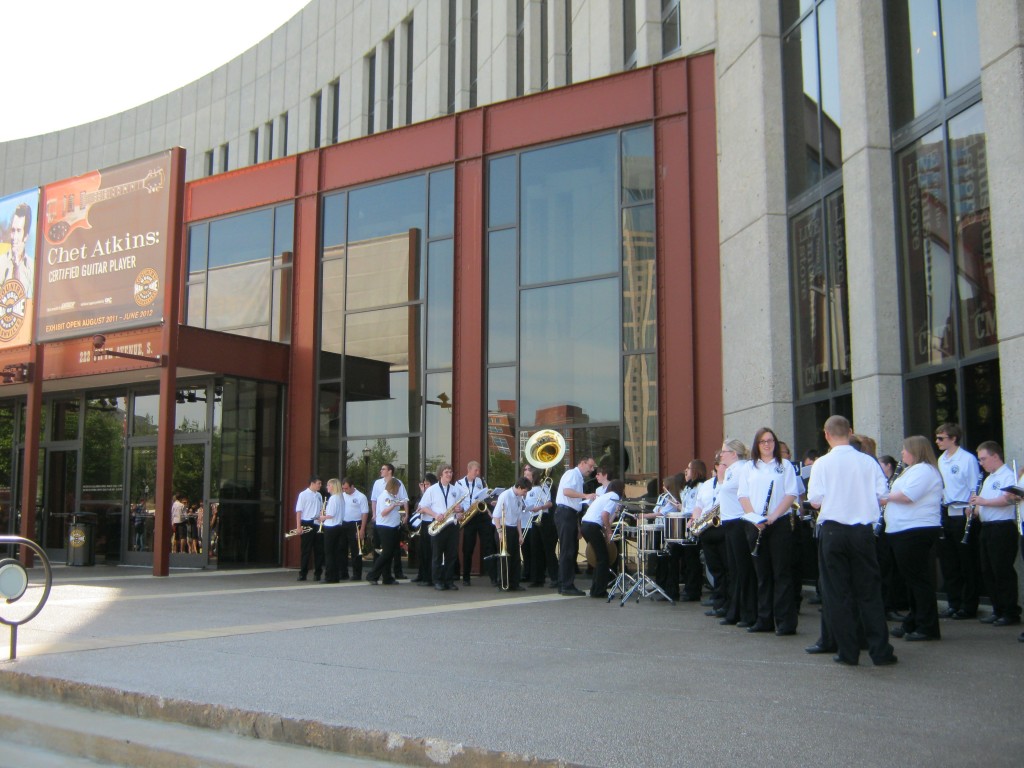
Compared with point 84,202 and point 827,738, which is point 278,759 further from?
point 84,202

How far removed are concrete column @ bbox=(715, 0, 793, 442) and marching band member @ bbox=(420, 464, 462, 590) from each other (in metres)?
4.69

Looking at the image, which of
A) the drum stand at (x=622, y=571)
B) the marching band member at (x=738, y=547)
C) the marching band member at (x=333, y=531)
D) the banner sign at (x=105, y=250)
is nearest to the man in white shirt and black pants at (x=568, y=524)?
the drum stand at (x=622, y=571)

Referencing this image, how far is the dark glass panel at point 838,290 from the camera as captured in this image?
1357cm

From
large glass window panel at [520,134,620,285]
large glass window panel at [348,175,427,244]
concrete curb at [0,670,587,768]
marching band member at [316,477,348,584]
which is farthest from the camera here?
large glass window panel at [348,175,427,244]

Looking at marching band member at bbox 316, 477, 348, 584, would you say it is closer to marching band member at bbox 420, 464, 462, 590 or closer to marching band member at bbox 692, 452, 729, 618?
marching band member at bbox 420, 464, 462, 590

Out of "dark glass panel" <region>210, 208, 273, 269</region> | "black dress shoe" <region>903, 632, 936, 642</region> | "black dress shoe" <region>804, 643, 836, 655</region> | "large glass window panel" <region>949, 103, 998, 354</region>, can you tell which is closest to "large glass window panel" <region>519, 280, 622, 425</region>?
"large glass window panel" <region>949, 103, 998, 354</region>

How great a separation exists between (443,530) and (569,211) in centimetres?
659

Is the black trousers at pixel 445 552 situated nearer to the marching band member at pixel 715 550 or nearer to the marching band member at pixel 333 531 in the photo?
the marching band member at pixel 333 531

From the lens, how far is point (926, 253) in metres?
12.0

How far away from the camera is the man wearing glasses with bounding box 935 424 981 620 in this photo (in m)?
9.95

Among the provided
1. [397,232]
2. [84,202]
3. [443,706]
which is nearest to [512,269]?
[397,232]

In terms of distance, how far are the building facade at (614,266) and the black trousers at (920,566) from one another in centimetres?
266

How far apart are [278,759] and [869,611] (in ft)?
14.4

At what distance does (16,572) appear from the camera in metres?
7.54
